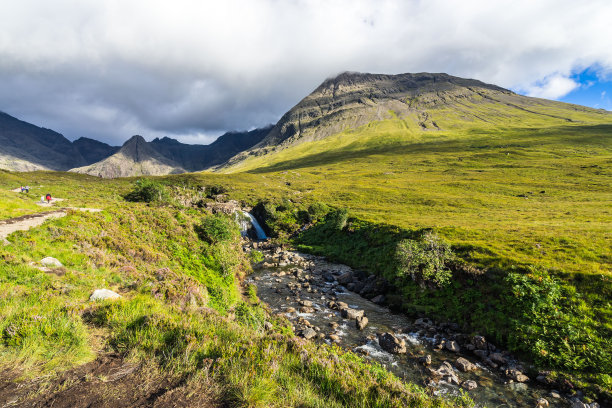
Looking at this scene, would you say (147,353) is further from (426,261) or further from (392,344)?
(426,261)

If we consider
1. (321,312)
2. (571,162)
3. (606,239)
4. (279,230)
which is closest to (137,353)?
(321,312)

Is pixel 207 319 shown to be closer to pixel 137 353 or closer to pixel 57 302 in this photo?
pixel 137 353

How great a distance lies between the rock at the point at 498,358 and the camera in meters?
18.5

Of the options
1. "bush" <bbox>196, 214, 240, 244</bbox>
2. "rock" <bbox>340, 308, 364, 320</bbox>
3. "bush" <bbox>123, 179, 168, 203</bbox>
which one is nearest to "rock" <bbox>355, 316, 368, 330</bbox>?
"rock" <bbox>340, 308, 364, 320</bbox>

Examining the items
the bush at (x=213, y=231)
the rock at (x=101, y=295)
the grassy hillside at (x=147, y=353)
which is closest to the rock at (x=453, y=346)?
the grassy hillside at (x=147, y=353)

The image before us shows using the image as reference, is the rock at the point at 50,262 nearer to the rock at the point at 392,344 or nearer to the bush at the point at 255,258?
the rock at the point at 392,344

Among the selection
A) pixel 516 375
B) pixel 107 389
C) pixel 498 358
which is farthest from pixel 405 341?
pixel 107 389

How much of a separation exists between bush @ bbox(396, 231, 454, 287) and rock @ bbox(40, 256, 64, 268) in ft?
96.6

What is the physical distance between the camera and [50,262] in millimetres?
13320

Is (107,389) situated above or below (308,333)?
above

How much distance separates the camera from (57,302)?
341 inches

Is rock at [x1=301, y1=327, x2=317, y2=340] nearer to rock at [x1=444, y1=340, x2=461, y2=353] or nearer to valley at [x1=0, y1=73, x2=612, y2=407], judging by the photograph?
valley at [x1=0, y1=73, x2=612, y2=407]

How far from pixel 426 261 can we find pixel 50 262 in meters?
32.1

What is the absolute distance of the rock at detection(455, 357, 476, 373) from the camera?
17875 mm
